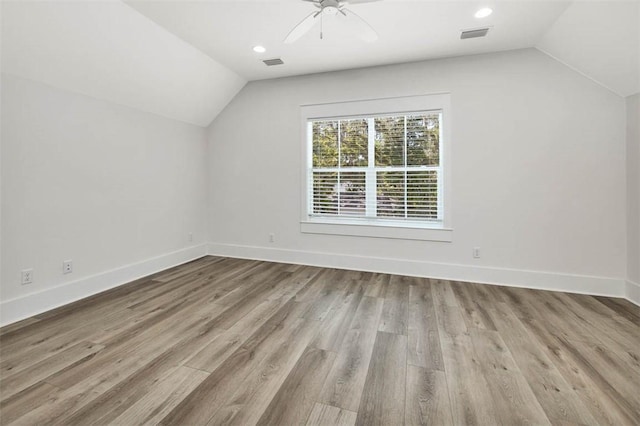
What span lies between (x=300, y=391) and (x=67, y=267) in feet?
9.01

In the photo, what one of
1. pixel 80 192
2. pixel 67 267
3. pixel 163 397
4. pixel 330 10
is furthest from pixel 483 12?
pixel 67 267

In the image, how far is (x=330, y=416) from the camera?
58.1 inches

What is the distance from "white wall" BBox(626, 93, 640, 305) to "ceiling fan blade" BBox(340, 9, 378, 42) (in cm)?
276

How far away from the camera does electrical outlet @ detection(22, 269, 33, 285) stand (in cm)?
256

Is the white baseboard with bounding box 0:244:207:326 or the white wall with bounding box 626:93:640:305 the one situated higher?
the white wall with bounding box 626:93:640:305

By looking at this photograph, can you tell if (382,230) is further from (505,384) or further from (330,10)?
(330,10)

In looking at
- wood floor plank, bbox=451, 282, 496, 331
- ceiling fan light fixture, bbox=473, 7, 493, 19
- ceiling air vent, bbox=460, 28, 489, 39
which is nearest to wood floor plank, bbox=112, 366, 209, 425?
wood floor plank, bbox=451, 282, 496, 331

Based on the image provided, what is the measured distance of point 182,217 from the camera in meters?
4.39

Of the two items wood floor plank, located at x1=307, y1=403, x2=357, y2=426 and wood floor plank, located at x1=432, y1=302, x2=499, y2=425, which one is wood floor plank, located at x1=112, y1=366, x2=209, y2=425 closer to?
wood floor plank, located at x1=307, y1=403, x2=357, y2=426

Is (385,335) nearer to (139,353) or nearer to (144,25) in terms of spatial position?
(139,353)

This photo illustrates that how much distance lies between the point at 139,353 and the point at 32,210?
1758 millimetres

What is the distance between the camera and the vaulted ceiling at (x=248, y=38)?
7.82ft

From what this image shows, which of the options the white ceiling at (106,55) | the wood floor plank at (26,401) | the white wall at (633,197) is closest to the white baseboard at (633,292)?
the white wall at (633,197)

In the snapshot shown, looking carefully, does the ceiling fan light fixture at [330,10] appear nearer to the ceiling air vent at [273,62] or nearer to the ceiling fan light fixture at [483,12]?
the ceiling fan light fixture at [483,12]
